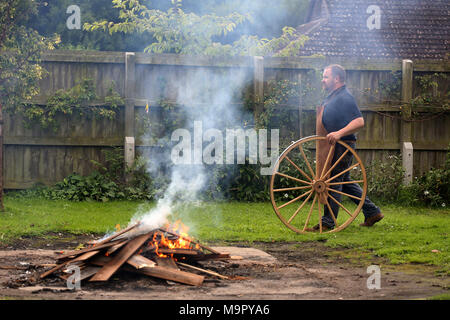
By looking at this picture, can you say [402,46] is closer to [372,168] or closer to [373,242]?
[372,168]

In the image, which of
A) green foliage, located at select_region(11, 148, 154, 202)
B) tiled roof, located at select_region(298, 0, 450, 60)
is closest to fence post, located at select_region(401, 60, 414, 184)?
green foliage, located at select_region(11, 148, 154, 202)

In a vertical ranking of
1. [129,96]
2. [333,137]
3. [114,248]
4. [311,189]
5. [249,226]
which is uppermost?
[129,96]

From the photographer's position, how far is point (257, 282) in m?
4.86

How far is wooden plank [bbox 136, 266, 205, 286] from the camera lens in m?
4.71

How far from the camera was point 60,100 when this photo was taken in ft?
32.9

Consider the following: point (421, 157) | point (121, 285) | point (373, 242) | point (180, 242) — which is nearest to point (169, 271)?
point (121, 285)

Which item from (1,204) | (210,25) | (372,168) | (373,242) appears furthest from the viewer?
(210,25)

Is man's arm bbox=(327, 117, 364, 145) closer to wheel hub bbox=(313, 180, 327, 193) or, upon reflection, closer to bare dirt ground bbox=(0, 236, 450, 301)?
wheel hub bbox=(313, 180, 327, 193)

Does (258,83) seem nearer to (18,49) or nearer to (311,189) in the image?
(311,189)

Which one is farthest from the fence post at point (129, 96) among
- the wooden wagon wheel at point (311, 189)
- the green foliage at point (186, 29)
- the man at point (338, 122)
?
the man at point (338, 122)

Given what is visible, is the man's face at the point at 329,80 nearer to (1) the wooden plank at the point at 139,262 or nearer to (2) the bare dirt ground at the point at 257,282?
(2) the bare dirt ground at the point at 257,282

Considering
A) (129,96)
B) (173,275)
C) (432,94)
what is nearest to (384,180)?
(432,94)

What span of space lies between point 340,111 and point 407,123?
391cm
